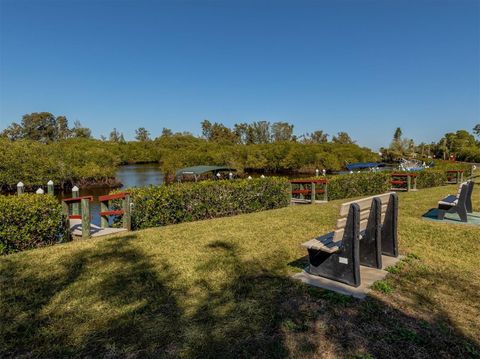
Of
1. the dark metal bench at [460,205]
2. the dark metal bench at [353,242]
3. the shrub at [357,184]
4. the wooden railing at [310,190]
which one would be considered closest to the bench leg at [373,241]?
the dark metal bench at [353,242]

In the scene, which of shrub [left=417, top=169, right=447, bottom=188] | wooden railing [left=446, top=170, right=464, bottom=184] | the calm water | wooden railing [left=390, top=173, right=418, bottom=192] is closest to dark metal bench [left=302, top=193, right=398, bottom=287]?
wooden railing [left=390, top=173, right=418, bottom=192]

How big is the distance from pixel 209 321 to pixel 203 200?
532 centimetres

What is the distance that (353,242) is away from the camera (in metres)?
3.27

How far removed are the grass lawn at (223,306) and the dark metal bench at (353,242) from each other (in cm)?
33

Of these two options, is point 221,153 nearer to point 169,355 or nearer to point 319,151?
point 319,151

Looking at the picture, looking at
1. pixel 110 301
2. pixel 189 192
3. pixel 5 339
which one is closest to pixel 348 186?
pixel 189 192

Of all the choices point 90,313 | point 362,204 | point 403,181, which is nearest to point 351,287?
point 362,204

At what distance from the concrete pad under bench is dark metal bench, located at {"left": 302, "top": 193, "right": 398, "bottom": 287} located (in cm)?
6

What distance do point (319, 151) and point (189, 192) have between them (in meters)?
61.5

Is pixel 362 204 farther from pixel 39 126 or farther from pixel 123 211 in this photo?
pixel 39 126

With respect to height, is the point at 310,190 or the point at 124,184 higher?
the point at 310,190

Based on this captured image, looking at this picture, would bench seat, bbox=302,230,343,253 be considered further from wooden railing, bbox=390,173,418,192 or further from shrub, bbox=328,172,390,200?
wooden railing, bbox=390,173,418,192

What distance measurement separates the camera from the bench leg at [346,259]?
10.8 feet

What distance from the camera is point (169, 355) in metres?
2.30
